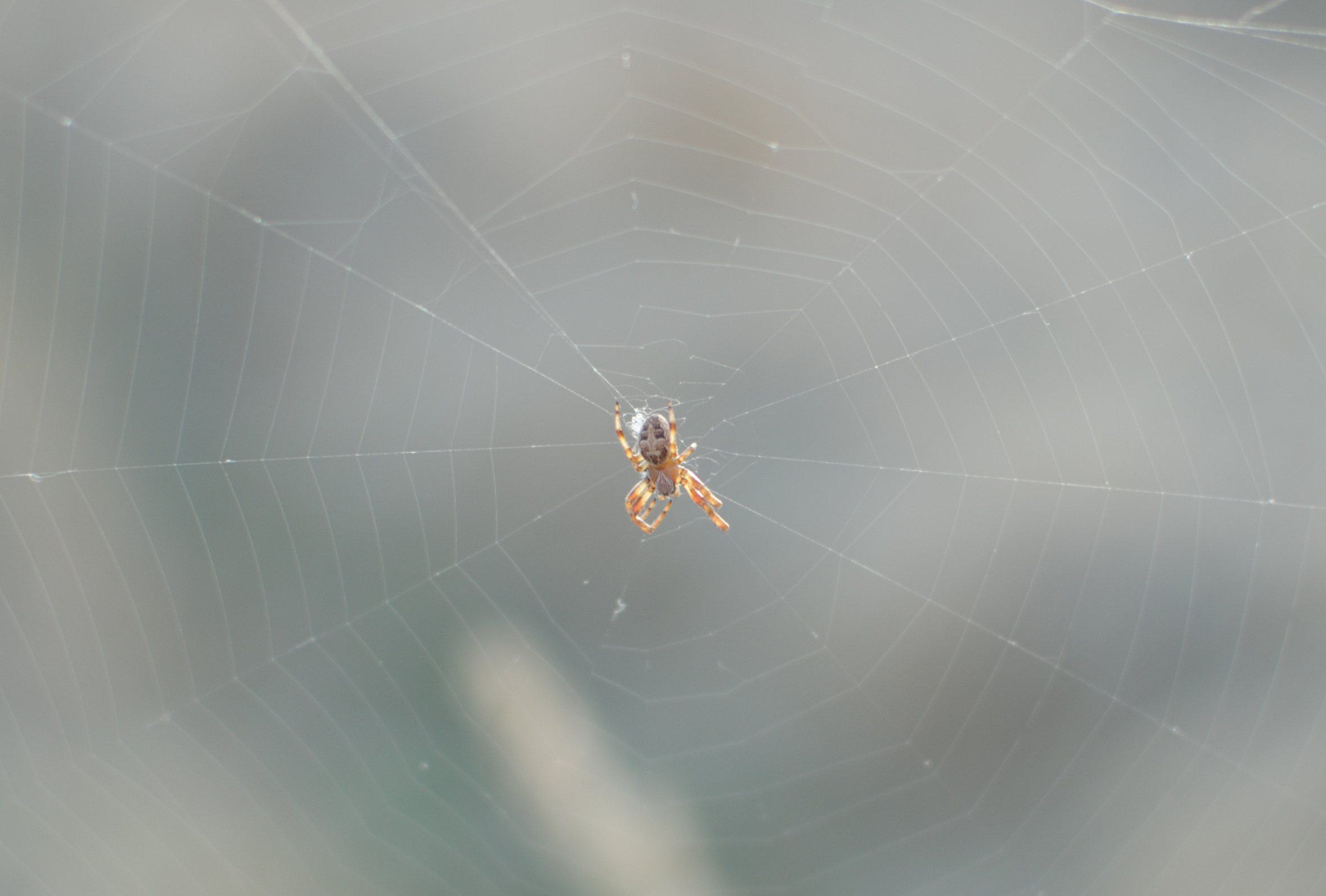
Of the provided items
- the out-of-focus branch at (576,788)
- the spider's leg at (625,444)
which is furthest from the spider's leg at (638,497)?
the out-of-focus branch at (576,788)

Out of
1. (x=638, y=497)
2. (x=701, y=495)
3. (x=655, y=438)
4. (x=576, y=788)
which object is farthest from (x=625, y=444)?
(x=576, y=788)

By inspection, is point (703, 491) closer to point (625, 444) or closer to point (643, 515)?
point (643, 515)

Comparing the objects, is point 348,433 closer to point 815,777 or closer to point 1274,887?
point 815,777

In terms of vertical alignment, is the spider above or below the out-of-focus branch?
above

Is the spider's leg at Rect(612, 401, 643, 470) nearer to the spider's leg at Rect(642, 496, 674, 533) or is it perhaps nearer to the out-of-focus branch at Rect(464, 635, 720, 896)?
the spider's leg at Rect(642, 496, 674, 533)

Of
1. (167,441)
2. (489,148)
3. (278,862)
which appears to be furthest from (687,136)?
(278,862)

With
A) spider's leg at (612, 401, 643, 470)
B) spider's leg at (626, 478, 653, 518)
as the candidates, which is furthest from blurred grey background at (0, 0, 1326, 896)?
spider's leg at (626, 478, 653, 518)
